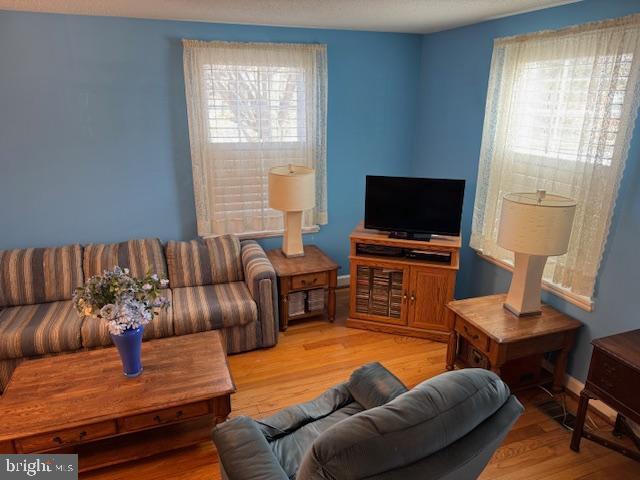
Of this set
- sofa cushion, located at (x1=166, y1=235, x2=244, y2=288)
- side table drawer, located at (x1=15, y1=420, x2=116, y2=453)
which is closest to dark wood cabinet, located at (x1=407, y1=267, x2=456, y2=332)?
sofa cushion, located at (x1=166, y1=235, x2=244, y2=288)

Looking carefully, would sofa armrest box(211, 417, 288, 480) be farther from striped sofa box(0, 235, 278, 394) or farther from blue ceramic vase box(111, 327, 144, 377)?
striped sofa box(0, 235, 278, 394)

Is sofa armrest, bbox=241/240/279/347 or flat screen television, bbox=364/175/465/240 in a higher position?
flat screen television, bbox=364/175/465/240

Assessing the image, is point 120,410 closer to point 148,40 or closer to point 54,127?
point 54,127

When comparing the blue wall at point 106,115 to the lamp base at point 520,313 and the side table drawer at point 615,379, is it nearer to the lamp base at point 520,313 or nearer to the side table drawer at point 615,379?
the lamp base at point 520,313

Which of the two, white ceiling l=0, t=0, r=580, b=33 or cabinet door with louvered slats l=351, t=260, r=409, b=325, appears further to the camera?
cabinet door with louvered slats l=351, t=260, r=409, b=325

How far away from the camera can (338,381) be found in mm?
3016

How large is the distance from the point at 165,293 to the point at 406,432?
2577 mm

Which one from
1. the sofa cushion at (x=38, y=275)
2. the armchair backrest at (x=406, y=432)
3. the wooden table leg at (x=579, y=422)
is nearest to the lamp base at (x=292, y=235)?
the sofa cushion at (x=38, y=275)

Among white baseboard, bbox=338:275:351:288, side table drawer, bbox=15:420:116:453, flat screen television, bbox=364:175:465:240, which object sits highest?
flat screen television, bbox=364:175:465:240

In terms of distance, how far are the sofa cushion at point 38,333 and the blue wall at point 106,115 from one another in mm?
809

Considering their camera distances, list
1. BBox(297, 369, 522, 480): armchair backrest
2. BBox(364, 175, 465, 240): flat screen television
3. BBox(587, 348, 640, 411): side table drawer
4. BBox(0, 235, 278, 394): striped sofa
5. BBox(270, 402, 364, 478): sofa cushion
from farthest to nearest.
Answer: BBox(364, 175, 465, 240): flat screen television, BBox(0, 235, 278, 394): striped sofa, BBox(587, 348, 640, 411): side table drawer, BBox(270, 402, 364, 478): sofa cushion, BBox(297, 369, 522, 480): armchair backrest

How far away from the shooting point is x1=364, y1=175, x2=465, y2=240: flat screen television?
132 inches

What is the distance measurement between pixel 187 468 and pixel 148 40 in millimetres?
3005

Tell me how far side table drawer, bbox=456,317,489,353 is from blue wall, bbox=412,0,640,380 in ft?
2.05
